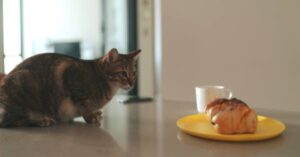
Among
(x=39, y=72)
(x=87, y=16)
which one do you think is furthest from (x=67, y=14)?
(x=39, y=72)

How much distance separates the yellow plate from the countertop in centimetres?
1

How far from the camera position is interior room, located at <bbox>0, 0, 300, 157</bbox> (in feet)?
2.26

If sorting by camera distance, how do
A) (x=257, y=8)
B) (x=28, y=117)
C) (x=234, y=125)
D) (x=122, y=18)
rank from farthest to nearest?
(x=122, y=18) < (x=257, y=8) < (x=28, y=117) < (x=234, y=125)

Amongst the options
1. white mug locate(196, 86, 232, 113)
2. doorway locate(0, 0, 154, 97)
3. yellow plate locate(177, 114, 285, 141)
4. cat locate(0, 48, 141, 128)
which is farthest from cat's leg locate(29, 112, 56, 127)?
doorway locate(0, 0, 154, 97)

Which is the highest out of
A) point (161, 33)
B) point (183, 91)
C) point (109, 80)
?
point (161, 33)

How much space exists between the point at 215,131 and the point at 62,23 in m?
2.48

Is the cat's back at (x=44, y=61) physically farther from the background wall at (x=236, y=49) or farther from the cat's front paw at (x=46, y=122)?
the background wall at (x=236, y=49)

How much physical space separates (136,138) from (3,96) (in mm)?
372

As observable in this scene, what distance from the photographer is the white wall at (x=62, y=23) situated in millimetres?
2867

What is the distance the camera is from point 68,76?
0.91 m

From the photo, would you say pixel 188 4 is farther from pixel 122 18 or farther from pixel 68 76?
pixel 122 18

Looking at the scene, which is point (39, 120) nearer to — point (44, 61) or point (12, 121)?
point (12, 121)

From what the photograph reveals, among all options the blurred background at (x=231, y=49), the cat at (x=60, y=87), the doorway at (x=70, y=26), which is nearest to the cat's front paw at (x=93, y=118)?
the cat at (x=60, y=87)

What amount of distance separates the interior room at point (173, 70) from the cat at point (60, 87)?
0.01 m
